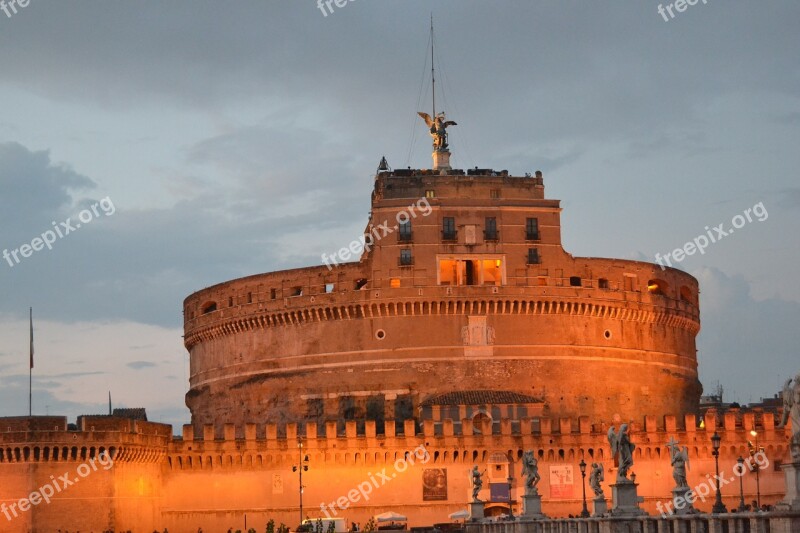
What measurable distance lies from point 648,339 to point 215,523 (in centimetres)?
2922

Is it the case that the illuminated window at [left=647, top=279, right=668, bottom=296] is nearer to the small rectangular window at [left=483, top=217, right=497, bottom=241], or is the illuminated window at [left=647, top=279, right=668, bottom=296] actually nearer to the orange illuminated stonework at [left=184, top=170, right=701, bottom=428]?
the orange illuminated stonework at [left=184, top=170, right=701, bottom=428]

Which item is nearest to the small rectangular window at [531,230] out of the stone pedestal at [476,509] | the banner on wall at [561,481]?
the banner on wall at [561,481]

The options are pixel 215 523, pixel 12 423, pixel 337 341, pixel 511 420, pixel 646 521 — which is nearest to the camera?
pixel 646 521

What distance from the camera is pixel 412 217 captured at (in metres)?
80.7

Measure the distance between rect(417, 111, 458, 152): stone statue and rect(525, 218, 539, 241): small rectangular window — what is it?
10.3 m

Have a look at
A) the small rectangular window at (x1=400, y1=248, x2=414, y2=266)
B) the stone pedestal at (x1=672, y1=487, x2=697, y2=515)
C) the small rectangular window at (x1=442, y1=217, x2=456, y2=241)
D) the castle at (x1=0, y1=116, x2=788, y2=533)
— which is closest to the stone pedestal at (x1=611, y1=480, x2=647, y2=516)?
the stone pedestal at (x1=672, y1=487, x2=697, y2=515)

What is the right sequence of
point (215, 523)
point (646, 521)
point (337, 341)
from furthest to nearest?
point (337, 341)
point (215, 523)
point (646, 521)

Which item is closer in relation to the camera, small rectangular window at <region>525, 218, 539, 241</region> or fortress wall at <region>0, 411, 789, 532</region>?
fortress wall at <region>0, 411, 789, 532</region>

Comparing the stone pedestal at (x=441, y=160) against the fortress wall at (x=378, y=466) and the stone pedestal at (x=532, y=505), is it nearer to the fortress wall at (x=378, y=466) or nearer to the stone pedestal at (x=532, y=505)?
the fortress wall at (x=378, y=466)

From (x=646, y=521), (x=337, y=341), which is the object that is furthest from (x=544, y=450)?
(x=646, y=521)

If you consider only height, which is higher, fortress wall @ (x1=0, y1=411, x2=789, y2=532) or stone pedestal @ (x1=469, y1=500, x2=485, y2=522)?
fortress wall @ (x1=0, y1=411, x2=789, y2=532)

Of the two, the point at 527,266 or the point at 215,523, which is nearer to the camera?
the point at 215,523

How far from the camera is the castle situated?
6944cm

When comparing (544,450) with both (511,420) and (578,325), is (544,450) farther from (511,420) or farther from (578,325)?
(578,325)
